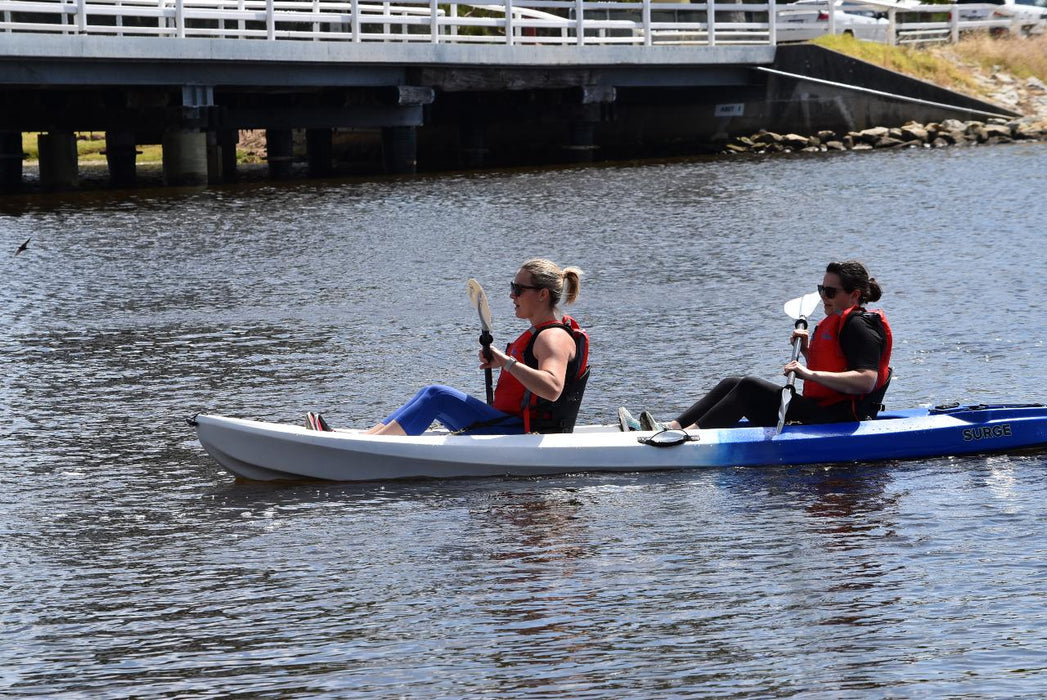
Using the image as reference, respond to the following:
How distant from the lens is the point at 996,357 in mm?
11125

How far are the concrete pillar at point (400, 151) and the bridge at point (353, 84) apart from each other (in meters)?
0.04

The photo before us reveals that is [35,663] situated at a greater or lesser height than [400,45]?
lesser

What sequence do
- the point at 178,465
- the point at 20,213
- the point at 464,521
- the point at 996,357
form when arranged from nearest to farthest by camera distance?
1. the point at 464,521
2. the point at 178,465
3. the point at 996,357
4. the point at 20,213

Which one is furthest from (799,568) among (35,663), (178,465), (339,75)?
(339,75)

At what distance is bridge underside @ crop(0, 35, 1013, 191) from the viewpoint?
2694cm

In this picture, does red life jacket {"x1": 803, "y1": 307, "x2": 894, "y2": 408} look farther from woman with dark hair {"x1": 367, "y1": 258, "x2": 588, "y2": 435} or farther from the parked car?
the parked car

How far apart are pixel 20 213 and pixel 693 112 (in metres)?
16.7

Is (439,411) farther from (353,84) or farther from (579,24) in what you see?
(579,24)

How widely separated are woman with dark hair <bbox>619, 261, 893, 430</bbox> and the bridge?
1814cm

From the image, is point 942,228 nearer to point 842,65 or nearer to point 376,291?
point 376,291

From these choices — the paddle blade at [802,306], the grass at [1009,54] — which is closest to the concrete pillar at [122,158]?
the grass at [1009,54]

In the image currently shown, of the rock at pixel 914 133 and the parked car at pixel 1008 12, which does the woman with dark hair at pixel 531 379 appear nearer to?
the rock at pixel 914 133

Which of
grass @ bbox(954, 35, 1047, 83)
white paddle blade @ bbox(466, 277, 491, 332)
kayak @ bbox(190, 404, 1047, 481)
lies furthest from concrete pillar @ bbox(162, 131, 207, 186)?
white paddle blade @ bbox(466, 277, 491, 332)

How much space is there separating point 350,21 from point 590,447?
21613 millimetres
